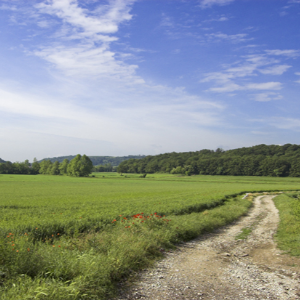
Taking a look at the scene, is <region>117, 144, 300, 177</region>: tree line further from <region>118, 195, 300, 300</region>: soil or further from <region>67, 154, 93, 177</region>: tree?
<region>118, 195, 300, 300</region>: soil

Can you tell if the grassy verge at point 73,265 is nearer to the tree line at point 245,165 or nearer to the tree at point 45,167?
the tree line at point 245,165

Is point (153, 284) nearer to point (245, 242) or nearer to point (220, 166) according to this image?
point (245, 242)

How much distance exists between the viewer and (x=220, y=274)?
8.20 m

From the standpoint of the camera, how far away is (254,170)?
149 meters

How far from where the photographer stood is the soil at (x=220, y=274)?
665cm

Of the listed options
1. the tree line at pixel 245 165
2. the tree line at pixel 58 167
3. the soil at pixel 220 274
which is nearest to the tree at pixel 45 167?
the tree line at pixel 58 167

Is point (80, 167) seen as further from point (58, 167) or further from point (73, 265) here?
point (73, 265)

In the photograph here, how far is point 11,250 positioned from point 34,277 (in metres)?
1.06

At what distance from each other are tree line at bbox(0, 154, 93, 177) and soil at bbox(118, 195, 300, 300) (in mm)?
121816

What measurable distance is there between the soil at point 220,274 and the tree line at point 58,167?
4796 inches

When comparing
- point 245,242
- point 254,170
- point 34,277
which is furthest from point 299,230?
point 254,170

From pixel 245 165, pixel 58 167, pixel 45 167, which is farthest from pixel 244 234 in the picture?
pixel 45 167

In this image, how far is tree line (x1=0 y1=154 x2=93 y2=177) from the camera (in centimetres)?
12921

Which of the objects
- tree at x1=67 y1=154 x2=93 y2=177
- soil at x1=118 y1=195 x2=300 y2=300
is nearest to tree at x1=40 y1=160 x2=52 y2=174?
tree at x1=67 y1=154 x2=93 y2=177
